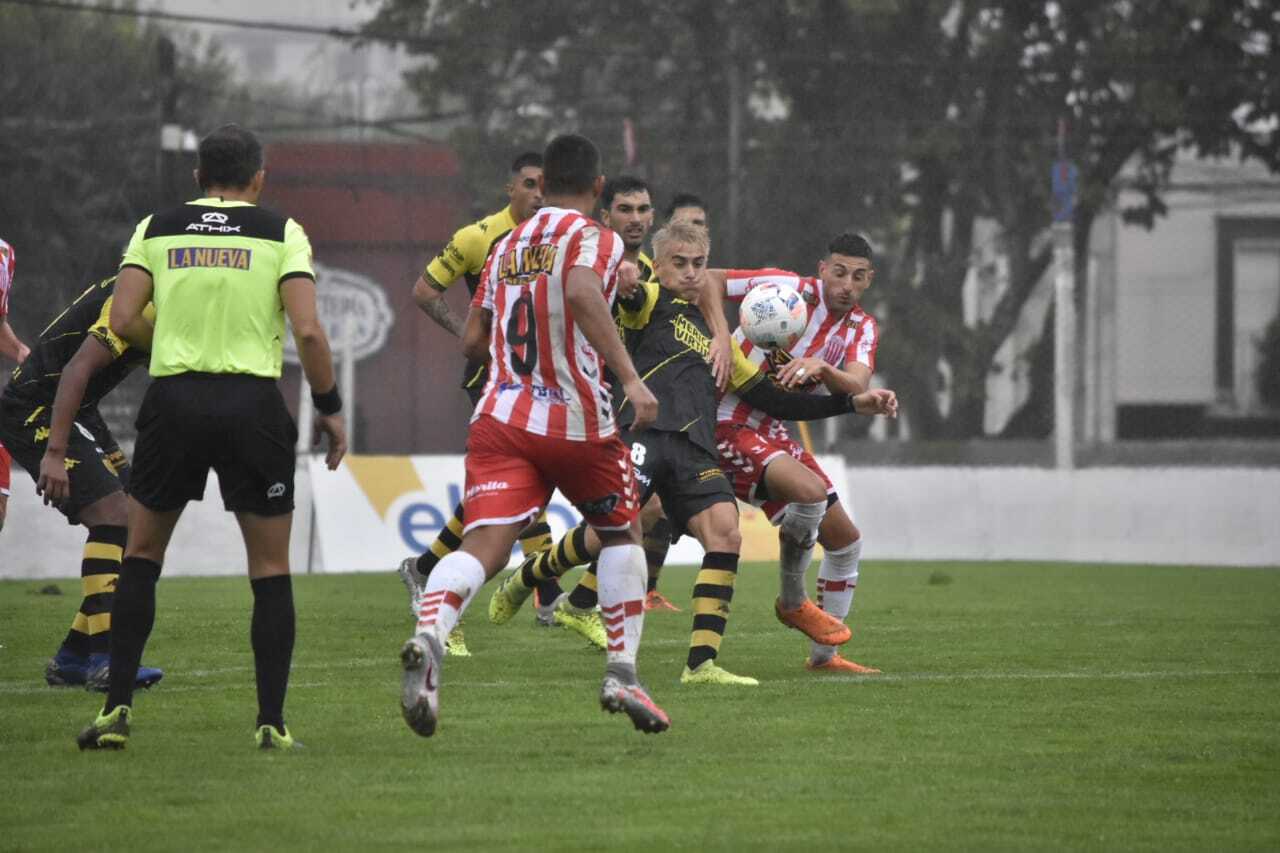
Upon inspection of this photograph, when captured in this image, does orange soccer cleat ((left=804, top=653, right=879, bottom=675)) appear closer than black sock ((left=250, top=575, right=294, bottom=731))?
No

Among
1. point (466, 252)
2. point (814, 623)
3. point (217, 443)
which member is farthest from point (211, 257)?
point (466, 252)

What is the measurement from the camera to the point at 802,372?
948 cm

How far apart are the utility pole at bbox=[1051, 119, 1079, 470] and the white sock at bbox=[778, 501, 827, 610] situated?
10.2 m

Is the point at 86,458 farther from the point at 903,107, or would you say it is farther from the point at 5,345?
the point at 903,107

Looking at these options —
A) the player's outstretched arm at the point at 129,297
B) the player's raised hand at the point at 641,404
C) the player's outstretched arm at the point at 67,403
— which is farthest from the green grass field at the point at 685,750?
the player's outstretched arm at the point at 129,297

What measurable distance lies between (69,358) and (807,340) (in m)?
3.53

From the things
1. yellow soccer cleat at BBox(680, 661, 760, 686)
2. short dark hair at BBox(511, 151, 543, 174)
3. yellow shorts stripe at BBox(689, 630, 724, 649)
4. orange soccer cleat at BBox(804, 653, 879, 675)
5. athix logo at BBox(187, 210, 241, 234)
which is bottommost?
orange soccer cleat at BBox(804, 653, 879, 675)

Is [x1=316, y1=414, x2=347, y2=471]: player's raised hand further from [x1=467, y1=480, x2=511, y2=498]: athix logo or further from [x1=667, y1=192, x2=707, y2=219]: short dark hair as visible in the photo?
[x1=667, y1=192, x2=707, y2=219]: short dark hair

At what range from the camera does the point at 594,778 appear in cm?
671

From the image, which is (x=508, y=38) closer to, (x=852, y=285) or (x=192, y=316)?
(x=852, y=285)

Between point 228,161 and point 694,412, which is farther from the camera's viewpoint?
point 694,412

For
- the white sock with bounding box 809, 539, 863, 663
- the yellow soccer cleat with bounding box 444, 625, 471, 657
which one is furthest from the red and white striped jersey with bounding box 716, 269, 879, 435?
the yellow soccer cleat with bounding box 444, 625, 471, 657

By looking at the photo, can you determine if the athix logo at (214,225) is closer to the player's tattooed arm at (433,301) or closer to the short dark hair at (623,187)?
the short dark hair at (623,187)

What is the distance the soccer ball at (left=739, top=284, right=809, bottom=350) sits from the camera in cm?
985
